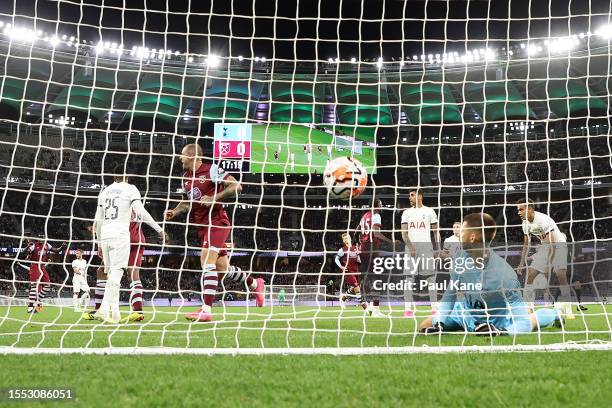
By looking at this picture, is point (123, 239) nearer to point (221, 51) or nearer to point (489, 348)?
point (489, 348)

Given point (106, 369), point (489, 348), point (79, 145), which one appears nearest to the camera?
point (106, 369)

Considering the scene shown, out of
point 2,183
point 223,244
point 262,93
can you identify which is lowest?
point 223,244

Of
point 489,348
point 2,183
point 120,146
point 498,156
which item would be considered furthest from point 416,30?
point 489,348

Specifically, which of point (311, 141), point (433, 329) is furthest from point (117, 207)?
point (311, 141)

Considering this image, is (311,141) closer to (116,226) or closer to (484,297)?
(116,226)

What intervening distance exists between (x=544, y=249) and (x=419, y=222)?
196 cm

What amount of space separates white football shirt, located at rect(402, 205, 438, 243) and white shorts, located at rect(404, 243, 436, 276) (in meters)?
0.19

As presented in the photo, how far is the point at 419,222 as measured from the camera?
805 cm

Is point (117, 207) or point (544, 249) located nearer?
point (117, 207)

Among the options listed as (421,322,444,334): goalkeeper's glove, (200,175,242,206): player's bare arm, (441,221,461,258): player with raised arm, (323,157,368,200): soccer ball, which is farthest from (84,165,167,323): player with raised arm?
(441,221,461,258): player with raised arm

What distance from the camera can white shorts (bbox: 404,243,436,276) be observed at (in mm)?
8336

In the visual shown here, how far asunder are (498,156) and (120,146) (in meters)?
18.1

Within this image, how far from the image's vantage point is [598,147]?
25.5 m

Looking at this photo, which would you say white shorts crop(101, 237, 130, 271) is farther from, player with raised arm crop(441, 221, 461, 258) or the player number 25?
player with raised arm crop(441, 221, 461, 258)
